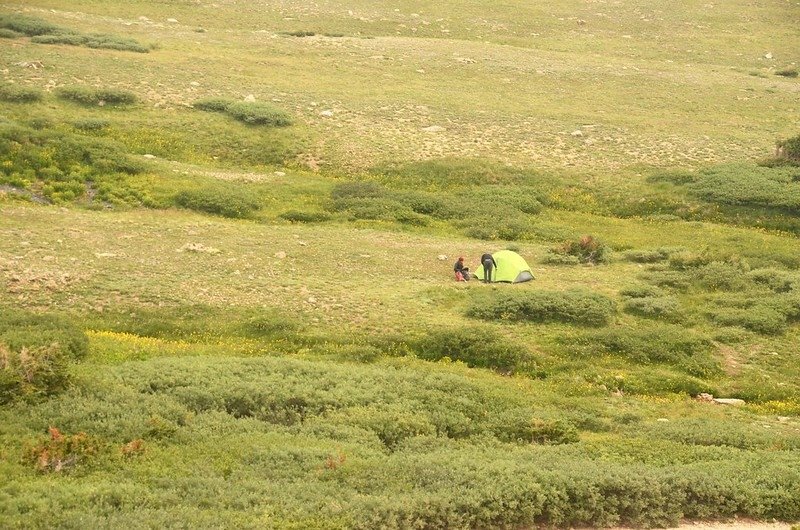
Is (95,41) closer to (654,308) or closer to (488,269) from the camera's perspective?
(488,269)

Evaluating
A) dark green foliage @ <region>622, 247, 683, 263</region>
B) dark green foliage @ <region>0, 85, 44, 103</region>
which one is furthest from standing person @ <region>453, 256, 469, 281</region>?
dark green foliage @ <region>0, 85, 44, 103</region>

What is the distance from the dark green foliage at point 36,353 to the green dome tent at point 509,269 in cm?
1590

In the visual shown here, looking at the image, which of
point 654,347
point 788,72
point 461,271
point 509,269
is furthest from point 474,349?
point 788,72

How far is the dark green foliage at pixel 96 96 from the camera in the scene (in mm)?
50062

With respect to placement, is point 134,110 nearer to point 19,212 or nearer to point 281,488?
point 19,212

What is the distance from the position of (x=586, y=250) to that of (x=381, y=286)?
10452 millimetres

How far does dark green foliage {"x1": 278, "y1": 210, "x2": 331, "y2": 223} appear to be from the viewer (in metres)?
40.4

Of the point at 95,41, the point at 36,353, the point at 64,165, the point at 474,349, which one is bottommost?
the point at 474,349

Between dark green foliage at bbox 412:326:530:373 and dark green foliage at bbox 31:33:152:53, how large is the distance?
41.6 m

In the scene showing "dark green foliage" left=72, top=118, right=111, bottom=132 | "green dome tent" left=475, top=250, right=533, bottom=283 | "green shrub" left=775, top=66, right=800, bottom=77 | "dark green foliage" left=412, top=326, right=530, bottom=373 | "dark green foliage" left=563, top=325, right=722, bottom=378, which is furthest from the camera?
"green shrub" left=775, top=66, right=800, bottom=77

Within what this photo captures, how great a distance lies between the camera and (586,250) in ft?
123

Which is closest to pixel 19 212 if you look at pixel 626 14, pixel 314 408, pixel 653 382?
pixel 314 408

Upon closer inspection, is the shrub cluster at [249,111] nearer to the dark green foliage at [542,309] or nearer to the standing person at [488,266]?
the standing person at [488,266]

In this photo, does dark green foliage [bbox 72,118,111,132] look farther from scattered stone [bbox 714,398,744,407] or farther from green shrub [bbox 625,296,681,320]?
scattered stone [bbox 714,398,744,407]
